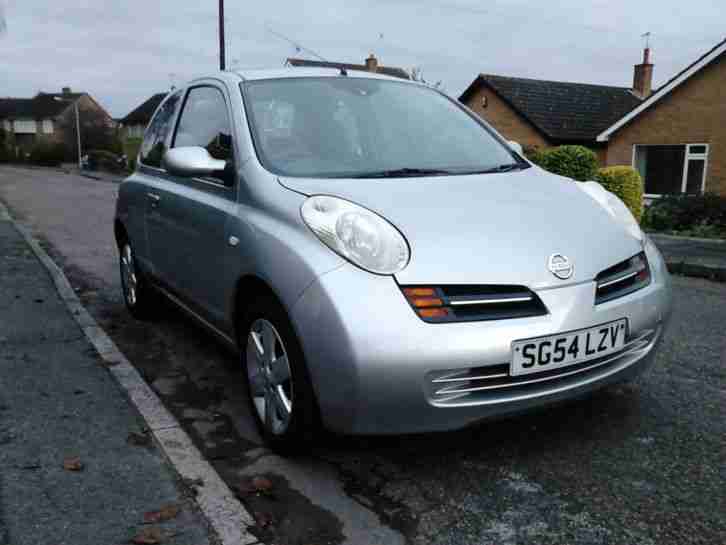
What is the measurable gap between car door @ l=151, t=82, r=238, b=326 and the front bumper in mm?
927

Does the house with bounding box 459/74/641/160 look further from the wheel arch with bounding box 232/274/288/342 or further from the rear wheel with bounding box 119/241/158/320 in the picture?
the wheel arch with bounding box 232/274/288/342

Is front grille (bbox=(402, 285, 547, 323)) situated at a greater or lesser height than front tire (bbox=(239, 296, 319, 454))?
greater

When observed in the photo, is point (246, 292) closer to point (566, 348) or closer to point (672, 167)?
point (566, 348)

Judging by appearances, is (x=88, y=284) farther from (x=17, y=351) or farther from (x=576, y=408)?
(x=576, y=408)

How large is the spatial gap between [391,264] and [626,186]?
13.1 m

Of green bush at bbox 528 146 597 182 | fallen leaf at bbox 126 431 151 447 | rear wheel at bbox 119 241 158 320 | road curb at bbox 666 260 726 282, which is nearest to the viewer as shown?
fallen leaf at bbox 126 431 151 447

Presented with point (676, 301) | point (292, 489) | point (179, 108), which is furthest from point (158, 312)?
point (676, 301)

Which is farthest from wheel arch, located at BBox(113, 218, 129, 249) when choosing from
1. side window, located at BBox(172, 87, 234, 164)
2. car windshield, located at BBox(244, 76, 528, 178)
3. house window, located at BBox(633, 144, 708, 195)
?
house window, located at BBox(633, 144, 708, 195)

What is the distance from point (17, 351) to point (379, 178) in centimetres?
300

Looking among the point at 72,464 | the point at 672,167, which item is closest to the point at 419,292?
the point at 72,464

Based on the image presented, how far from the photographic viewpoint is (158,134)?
4965 mm

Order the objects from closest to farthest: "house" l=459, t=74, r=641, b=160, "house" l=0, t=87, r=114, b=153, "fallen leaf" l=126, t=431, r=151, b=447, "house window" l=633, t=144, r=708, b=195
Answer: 1. "fallen leaf" l=126, t=431, r=151, b=447
2. "house window" l=633, t=144, r=708, b=195
3. "house" l=459, t=74, r=641, b=160
4. "house" l=0, t=87, r=114, b=153

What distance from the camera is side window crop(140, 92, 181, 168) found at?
4.77 m

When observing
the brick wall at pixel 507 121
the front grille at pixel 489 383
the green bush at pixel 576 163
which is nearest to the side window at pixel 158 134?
the front grille at pixel 489 383
